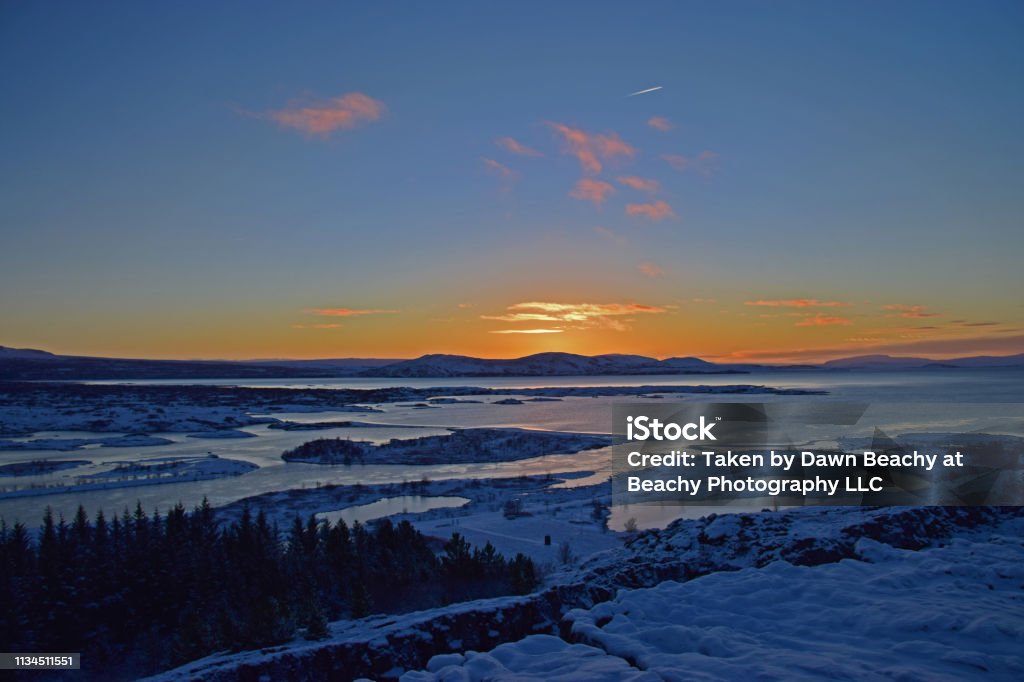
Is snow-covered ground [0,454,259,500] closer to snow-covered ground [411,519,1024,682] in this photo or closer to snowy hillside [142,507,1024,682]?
snowy hillside [142,507,1024,682]

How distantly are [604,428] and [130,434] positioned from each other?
44006mm

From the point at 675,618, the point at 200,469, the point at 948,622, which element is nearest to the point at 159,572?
the point at 675,618

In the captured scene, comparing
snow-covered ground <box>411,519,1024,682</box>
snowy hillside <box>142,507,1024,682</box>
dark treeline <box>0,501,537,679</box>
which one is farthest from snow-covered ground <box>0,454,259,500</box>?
snow-covered ground <box>411,519,1024,682</box>

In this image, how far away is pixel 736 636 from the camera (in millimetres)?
7375

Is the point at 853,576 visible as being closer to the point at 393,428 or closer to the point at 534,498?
the point at 534,498

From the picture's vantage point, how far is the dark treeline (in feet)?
42.1

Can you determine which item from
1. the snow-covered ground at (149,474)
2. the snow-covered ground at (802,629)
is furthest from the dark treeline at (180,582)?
the snow-covered ground at (149,474)

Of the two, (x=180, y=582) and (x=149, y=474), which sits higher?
(x=180, y=582)

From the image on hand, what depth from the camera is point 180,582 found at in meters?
14.8

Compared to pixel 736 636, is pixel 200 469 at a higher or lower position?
lower

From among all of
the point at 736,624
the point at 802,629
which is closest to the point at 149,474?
the point at 736,624

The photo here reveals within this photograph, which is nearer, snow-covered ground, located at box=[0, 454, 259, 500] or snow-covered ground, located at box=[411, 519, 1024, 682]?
snow-covered ground, located at box=[411, 519, 1024, 682]

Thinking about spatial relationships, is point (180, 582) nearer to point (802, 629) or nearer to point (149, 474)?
point (802, 629)

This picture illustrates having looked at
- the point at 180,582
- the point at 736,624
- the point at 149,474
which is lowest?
the point at 149,474
